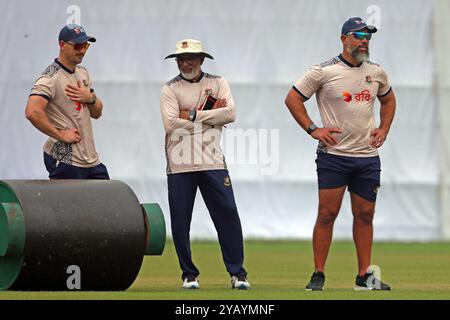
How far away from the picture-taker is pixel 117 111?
2492 centimetres

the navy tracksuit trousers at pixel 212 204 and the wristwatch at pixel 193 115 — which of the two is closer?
the wristwatch at pixel 193 115

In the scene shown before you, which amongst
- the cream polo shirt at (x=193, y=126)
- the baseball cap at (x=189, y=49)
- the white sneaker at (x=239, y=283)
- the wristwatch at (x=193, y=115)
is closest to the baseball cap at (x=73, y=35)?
the baseball cap at (x=189, y=49)

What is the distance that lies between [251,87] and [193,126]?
11.8m

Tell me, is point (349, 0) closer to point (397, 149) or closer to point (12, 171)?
point (397, 149)

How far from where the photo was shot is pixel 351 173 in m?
13.3

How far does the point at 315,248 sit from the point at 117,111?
12.0m

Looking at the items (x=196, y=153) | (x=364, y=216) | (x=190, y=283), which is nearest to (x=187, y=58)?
(x=196, y=153)

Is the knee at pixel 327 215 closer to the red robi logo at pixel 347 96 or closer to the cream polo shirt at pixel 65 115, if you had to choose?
the red robi logo at pixel 347 96

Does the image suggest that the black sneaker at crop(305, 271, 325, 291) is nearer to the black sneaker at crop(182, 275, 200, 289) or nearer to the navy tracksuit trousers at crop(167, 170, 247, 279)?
the navy tracksuit trousers at crop(167, 170, 247, 279)

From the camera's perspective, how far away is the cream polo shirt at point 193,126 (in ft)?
43.8

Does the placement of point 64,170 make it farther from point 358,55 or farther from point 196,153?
point 358,55

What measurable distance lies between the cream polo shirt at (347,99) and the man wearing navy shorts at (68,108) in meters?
2.01

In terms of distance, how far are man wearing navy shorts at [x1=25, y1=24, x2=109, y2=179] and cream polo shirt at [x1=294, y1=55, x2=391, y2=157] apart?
6.58ft
